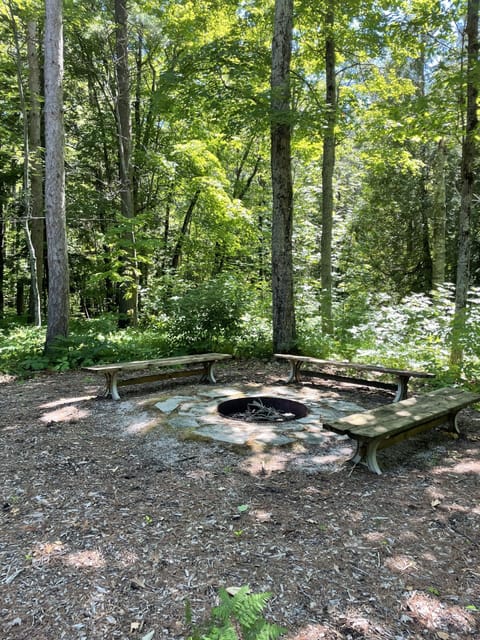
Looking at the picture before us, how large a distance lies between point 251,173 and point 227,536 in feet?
53.4

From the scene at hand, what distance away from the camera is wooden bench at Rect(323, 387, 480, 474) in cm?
320

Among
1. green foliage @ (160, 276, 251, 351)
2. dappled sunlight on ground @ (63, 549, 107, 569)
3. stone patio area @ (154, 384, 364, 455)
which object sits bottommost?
dappled sunlight on ground @ (63, 549, 107, 569)

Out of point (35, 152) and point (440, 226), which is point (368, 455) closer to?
point (440, 226)

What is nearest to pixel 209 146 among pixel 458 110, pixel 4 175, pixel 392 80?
pixel 392 80

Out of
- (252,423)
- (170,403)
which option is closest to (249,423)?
(252,423)

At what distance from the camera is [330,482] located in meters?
3.21

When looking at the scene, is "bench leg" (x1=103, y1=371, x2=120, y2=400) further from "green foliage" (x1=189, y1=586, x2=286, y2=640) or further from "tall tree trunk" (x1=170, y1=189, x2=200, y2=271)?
"tall tree trunk" (x1=170, y1=189, x2=200, y2=271)

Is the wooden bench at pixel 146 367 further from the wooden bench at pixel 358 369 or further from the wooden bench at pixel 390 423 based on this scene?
the wooden bench at pixel 390 423

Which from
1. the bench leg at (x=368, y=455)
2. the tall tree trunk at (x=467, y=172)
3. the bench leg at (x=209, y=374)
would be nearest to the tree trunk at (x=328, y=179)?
the tall tree trunk at (x=467, y=172)

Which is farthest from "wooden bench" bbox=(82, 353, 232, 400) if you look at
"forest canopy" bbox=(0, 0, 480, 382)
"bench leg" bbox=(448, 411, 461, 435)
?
"bench leg" bbox=(448, 411, 461, 435)

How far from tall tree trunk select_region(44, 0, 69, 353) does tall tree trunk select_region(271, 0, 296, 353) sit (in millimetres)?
3787

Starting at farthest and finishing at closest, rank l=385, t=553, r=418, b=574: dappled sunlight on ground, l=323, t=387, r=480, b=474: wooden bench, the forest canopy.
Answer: the forest canopy → l=323, t=387, r=480, b=474: wooden bench → l=385, t=553, r=418, b=574: dappled sunlight on ground

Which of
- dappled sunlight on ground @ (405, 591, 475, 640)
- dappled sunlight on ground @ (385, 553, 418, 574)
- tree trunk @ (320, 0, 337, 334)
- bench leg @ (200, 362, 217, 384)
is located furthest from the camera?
tree trunk @ (320, 0, 337, 334)

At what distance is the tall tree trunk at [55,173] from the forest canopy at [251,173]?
0.12 feet
